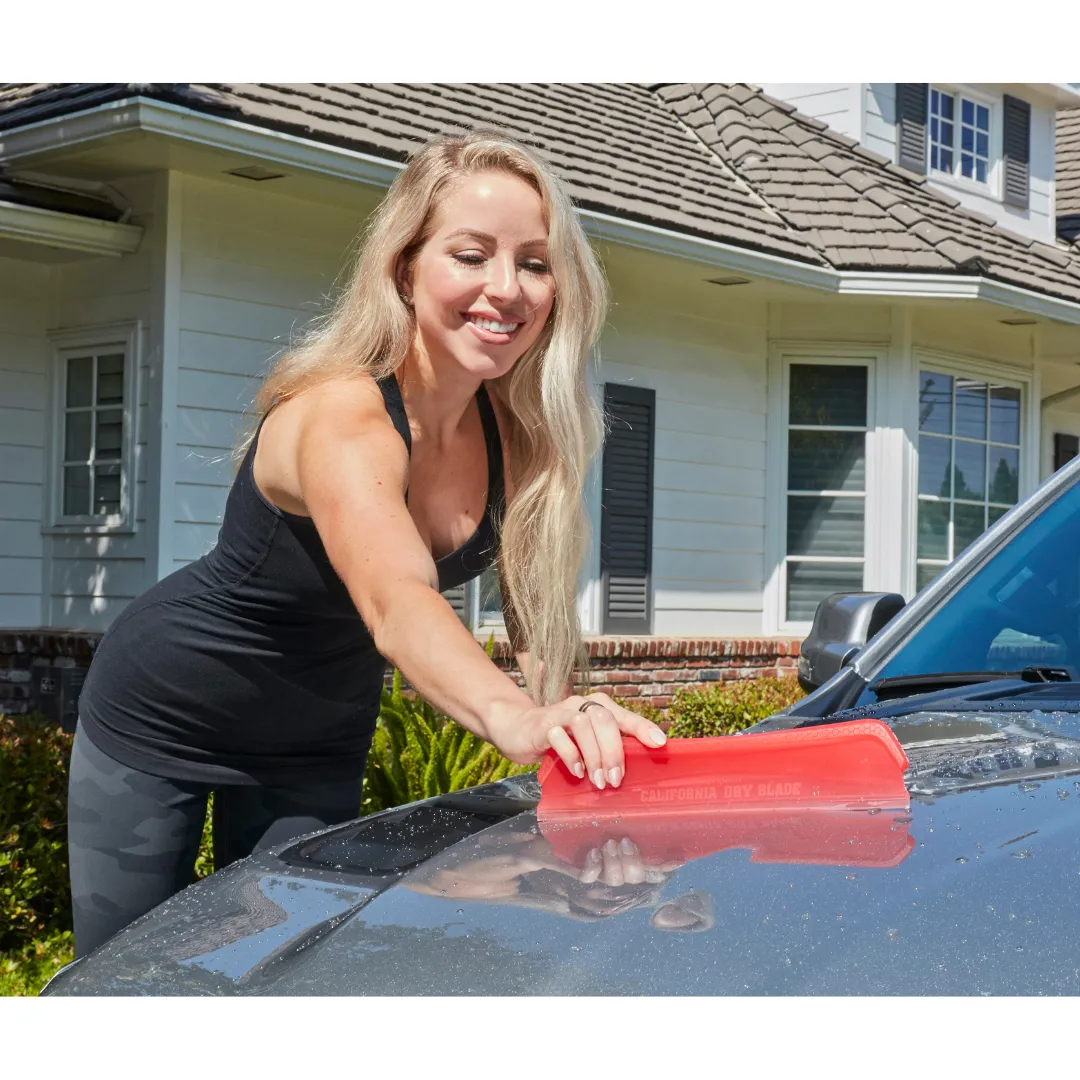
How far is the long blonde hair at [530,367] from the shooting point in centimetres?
214

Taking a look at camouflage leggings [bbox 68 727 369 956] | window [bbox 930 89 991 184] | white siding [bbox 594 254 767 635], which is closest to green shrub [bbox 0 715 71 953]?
camouflage leggings [bbox 68 727 369 956]

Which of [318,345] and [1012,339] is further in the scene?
[1012,339]

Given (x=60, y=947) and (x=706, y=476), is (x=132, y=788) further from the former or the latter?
(x=706, y=476)

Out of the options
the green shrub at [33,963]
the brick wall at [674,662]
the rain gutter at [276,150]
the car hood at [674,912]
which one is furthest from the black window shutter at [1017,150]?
the car hood at [674,912]

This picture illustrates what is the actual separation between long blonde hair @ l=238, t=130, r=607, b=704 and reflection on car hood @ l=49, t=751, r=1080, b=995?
2.55 ft

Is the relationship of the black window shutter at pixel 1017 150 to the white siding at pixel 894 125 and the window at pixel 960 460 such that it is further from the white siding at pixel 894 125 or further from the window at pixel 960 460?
the window at pixel 960 460

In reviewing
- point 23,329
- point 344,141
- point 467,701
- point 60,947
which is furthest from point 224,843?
point 23,329

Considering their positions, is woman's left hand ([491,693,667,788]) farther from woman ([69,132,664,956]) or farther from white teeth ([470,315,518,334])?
white teeth ([470,315,518,334])

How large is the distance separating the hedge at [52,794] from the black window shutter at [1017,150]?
9.91 meters

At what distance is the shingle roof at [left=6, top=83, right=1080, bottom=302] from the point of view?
7535 mm

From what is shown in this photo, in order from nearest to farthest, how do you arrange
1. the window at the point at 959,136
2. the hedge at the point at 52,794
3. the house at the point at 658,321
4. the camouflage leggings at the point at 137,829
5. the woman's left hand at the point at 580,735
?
the woman's left hand at the point at 580,735, the camouflage leggings at the point at 137,829, the hedge at the point at 52,794, the house at the point at 658,321, the window at the point at 959,136

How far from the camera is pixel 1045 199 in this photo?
13.7 meters

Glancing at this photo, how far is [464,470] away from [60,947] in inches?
125

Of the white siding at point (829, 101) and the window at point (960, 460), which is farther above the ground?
the white siding at point (829, 101)
